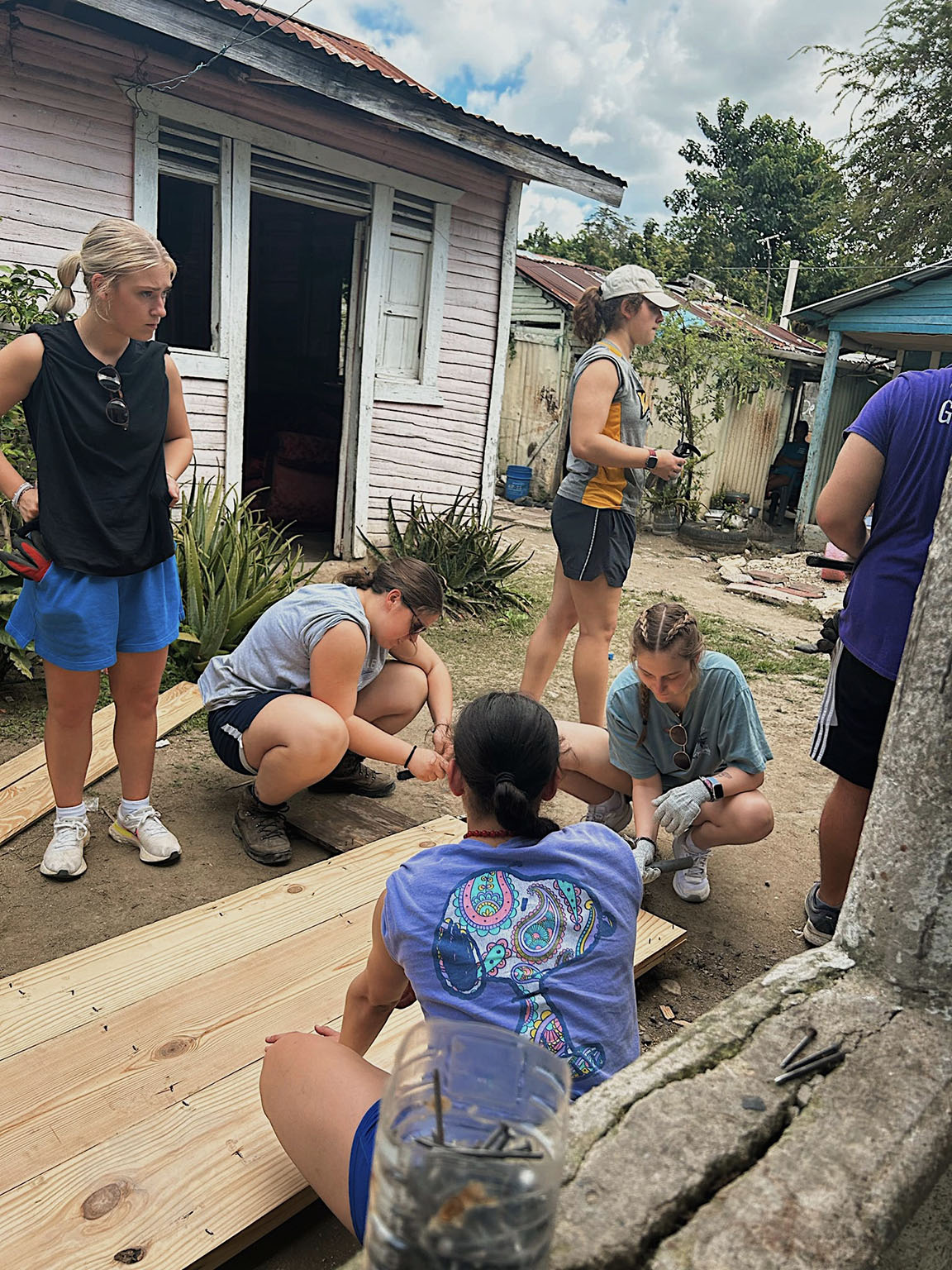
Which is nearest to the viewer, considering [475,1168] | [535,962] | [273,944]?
[475,1168]

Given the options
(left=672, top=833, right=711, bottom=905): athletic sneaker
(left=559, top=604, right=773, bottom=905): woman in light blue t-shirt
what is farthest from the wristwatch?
(left=672, top=833, right=711, bottom=905): athletic sneaker

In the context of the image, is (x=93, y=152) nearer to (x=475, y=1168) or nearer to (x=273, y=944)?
(x=273, y=944)

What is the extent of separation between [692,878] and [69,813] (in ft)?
6.87

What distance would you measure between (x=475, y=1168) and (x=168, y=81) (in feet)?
21.0

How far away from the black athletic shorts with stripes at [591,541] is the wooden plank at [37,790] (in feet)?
6.25

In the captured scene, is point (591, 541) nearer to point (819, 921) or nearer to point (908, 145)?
point (819, 921)

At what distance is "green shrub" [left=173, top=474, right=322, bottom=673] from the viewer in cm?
496

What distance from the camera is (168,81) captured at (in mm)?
5648

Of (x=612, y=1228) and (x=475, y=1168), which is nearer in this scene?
(x=475, y=1168)

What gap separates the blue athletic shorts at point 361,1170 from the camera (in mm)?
1483

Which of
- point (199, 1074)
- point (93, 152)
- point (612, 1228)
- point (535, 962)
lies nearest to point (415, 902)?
point (535, 962)

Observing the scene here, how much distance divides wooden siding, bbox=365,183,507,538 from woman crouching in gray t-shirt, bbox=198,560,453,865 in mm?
4359

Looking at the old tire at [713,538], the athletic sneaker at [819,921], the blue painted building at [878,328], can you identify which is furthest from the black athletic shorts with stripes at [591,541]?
the old tire at [713,538]

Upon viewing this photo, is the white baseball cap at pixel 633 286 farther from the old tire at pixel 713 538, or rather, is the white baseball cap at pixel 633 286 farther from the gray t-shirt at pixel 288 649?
the old tire at pixel 713 538
